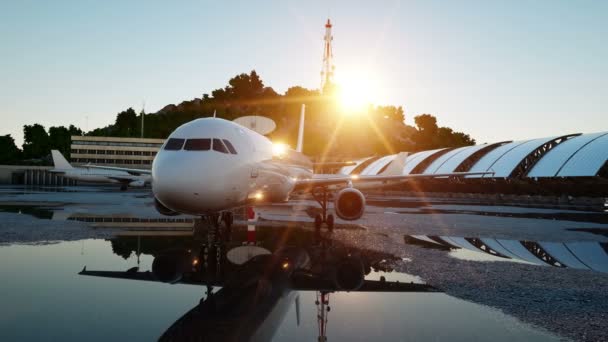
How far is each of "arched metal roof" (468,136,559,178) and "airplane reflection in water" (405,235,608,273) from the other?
39198mm

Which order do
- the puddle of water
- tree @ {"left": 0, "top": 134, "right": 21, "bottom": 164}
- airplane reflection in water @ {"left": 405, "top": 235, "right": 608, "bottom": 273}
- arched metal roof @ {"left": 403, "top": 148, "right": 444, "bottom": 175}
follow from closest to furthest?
1. the puddle of water
2. airplane reflection in water @ {"left": 405, "top": 235, "right": 608, "bottom": 273}
3. arched metal roof @ {"left": 403, "top": 148, "right": 444, "bottom": 175}
4. tree @ {"left": 0, "top": 134, "right": 21, "bottom": 164}

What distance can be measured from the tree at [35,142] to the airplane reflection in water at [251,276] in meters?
184

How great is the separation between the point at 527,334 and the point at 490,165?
183 ft

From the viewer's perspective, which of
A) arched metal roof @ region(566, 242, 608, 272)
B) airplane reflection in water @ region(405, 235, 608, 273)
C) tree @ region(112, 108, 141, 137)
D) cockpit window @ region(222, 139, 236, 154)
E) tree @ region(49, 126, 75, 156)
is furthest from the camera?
tree @ region(49, 126, 75, 156)

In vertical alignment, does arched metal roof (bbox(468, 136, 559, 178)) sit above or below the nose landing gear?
above

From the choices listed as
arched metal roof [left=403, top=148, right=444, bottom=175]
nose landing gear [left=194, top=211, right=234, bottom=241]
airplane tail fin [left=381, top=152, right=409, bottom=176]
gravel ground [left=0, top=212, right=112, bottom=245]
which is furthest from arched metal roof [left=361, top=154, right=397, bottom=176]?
gravel ground [left=0, top=212, right=112, bottom=245]

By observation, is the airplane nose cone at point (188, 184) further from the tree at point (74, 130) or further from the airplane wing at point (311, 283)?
the tree at point (74, 130)

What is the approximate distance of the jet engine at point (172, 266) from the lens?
27.5ft

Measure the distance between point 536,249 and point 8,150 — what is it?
7835 inches

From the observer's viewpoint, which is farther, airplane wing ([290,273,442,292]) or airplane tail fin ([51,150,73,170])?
airplane tail fin ([51,150,73,170])

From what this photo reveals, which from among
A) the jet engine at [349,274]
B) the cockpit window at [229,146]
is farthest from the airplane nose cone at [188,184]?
the jet engine at [349,274]

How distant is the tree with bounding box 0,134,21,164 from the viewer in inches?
6363

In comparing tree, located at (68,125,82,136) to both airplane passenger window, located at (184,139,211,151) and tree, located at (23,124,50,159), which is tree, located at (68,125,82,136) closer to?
tree, located at (23,124,50,159)

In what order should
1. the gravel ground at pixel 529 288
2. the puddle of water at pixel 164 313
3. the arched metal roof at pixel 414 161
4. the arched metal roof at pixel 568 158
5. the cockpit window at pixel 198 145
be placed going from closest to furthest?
the puddle of water at pixel 164 313, the gravel ground at pixel 529 288, the cockpit window at pixel 198 145, the arched metal roof at pixel 568 158, the arched metal roof at pixel 414 161
